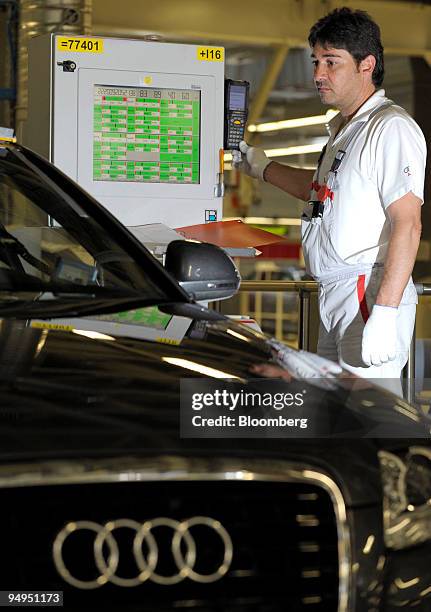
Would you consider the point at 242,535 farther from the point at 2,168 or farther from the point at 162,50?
the point at 162,50

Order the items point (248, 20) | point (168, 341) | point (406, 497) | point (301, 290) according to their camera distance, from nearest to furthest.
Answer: point (406, 497)
point (168, 341)
point (301, 290)
point (248, 20)

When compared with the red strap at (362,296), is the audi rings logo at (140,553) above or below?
below

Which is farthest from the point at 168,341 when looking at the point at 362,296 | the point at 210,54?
the point at 210,54

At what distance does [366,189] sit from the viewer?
341 cm

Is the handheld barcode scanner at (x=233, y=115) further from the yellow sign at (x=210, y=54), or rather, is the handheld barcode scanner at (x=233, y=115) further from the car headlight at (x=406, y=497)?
the car headlight at (x=406, y=497)

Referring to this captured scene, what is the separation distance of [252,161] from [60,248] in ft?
6.27

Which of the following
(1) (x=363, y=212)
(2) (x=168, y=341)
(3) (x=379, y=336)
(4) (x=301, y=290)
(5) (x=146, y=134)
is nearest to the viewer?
(2) (x=168, y=341)

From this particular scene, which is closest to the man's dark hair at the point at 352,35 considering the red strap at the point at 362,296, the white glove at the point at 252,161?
the red strap at the point at 362,296

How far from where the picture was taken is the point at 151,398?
1795 millimetres

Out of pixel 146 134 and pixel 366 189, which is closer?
pixel 366 189

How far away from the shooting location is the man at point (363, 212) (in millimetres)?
3291

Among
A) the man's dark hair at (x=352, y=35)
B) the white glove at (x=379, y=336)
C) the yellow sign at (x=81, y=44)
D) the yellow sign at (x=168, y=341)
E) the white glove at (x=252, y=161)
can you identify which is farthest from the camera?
the yellow sign at (x=81, y=44)

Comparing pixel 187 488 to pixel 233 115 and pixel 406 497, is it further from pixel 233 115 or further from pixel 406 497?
pixel 233 115

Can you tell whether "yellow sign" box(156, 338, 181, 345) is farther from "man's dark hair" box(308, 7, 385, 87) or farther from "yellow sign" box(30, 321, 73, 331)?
"man's dark hair" box(308, 7, 385, 87)
